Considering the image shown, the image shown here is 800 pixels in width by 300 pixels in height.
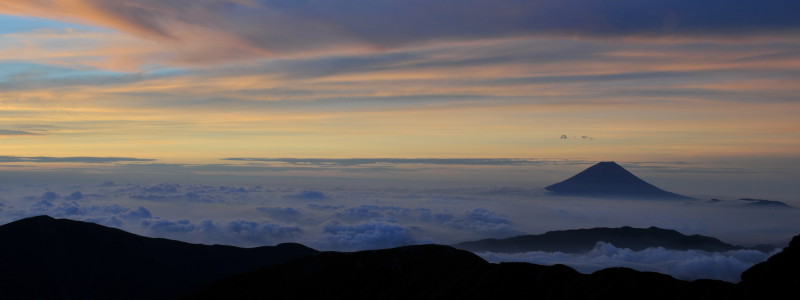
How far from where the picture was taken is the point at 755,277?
124 m

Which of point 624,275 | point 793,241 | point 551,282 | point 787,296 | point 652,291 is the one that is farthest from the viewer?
point 551,282

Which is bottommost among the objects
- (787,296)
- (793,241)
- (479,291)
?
(479,291)

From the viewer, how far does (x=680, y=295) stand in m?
157

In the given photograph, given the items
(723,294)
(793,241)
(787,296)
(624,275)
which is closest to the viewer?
(787,296)

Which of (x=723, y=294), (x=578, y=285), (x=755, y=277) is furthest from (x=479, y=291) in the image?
(x=755, y=277)

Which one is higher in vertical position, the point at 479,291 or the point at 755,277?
the point at 755,277

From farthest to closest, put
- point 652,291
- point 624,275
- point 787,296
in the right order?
point 624,275
point 652,291
point 787,296

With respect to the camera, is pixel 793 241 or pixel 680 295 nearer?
pixel 793 241

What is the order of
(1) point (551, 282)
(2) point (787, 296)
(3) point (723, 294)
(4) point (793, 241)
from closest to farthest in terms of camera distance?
(2) point (787, 296), (4) point (793, 241), (3) point (723, 294), (1) point (551, 282)

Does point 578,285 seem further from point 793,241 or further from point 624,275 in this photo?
point 793,241

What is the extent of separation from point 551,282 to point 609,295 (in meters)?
21.0

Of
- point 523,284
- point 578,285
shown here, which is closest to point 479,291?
point 523,284

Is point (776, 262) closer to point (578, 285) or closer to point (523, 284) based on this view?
point (578, 285)

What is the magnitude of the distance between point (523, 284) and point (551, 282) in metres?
8.94
